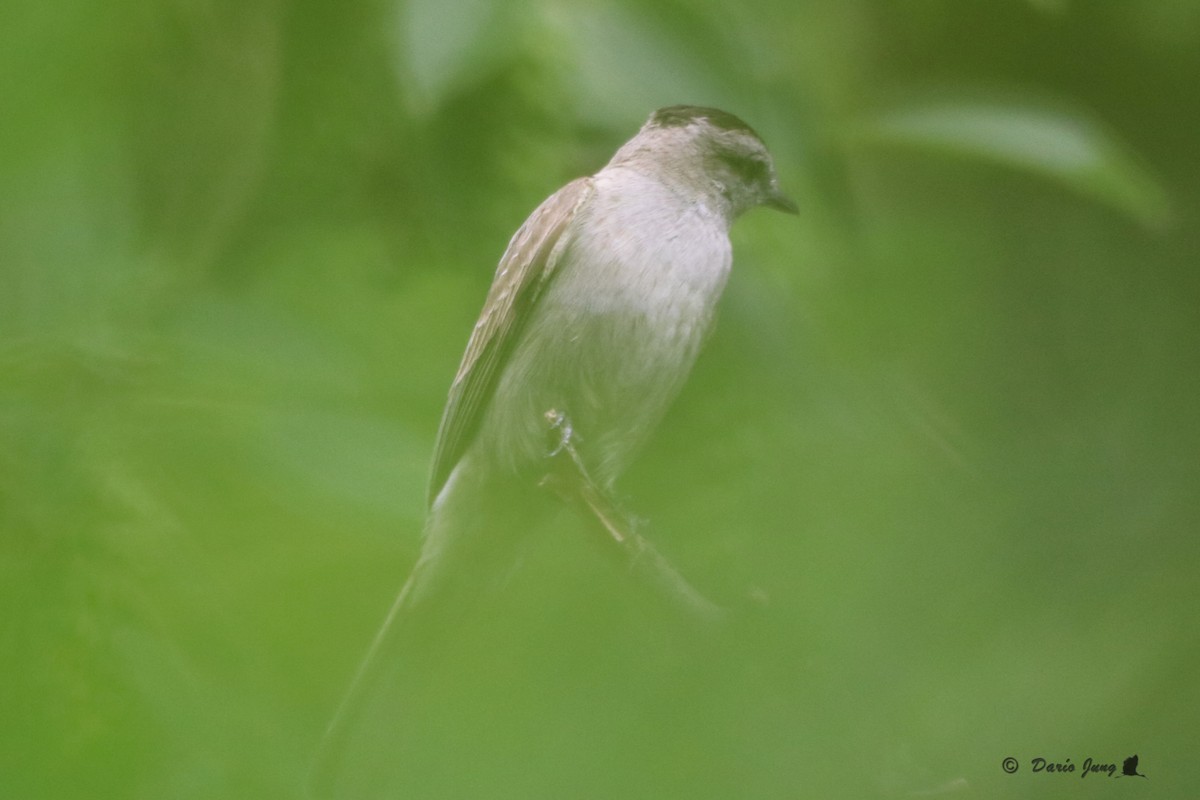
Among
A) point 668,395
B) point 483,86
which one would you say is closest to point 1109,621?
point 668,395

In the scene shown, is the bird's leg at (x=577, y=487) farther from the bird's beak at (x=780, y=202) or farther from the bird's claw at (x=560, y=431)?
the bird's beak at (x=780, y=202)

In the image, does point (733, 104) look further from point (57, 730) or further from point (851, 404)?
point (57, 730)

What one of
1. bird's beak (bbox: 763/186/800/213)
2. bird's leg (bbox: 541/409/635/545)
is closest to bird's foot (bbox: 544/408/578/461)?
bird's leg (bbox: 541/409/635/545)

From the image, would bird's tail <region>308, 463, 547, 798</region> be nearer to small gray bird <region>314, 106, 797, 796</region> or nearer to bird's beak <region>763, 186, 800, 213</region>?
small gray bird <region>314, 106, 797, 796</region>

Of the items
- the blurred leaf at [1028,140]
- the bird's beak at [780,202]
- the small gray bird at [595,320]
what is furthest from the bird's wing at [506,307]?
the blurred leaf at [1028,140]

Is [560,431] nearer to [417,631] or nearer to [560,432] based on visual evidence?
[560,432]
